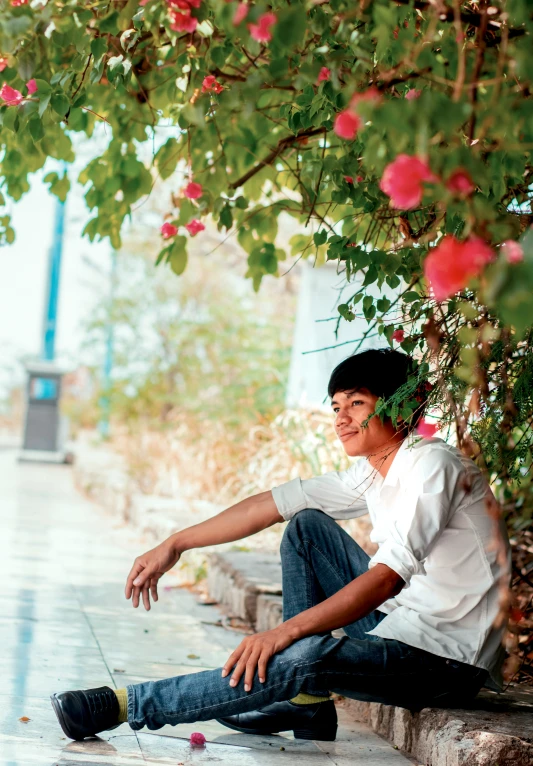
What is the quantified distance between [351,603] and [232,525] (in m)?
0.69

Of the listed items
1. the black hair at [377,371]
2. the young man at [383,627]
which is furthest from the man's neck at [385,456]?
the black hair at [377,371]

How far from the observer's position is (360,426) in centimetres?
292

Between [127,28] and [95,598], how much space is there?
3041mm

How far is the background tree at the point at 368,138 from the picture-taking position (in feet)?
4.42

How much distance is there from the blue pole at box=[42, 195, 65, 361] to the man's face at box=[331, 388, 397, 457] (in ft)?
38.9

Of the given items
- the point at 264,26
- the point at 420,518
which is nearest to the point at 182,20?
the point at 264,26

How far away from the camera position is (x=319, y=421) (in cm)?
640

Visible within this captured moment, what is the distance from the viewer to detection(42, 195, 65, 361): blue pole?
14.2m

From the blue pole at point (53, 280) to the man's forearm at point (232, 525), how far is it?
11.6 metres

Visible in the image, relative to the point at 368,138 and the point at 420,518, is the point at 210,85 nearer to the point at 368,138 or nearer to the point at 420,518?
the point at 368,138

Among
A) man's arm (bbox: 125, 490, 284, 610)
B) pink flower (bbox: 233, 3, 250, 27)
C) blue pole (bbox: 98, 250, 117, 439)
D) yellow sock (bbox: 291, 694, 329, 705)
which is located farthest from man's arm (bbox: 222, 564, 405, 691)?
blue pole (bbox: 98, 250, 117, 439)

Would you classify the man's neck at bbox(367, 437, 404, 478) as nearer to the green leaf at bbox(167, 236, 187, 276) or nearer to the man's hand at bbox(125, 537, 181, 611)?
the man's hand at bbox(125, 537, 181, 611)

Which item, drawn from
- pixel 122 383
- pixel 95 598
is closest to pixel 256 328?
pixel 122 383

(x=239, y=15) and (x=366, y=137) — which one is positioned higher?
(x=366, y=137)
